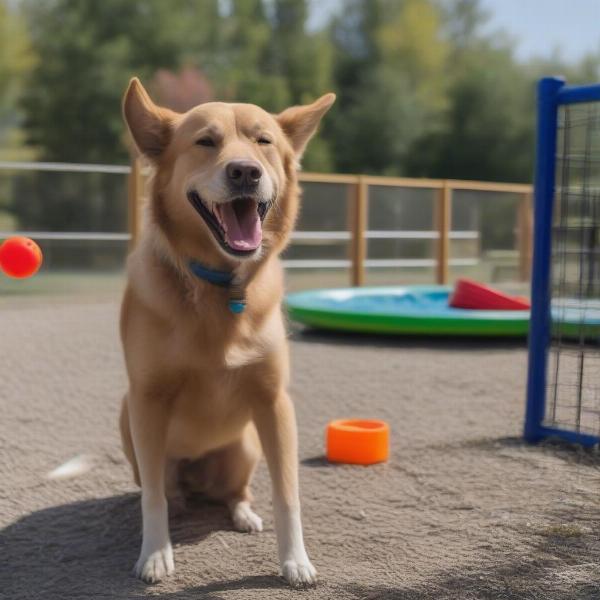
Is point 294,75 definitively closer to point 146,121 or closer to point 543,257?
point 543,257

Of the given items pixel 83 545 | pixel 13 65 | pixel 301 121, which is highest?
pixel 13 65

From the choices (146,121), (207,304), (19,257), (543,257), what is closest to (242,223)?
(207,304)

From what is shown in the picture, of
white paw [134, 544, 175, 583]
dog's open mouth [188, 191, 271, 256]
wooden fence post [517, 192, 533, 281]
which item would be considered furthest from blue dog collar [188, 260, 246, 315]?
wooden fence post [517, 192, 533, 281]

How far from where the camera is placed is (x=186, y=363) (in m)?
2.93

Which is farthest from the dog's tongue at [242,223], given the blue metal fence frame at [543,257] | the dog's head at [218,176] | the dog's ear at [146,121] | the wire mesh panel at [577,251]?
the blue metal fence frame at [543,257]

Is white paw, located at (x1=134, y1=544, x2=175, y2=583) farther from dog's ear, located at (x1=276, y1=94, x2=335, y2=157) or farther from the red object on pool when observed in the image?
the red object on pool

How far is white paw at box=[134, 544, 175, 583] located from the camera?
9.50ft

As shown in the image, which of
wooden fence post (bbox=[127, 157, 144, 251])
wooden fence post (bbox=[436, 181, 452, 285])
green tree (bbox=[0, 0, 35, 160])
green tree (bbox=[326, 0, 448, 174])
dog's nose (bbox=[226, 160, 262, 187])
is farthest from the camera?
green tree (bbox=[326, 0, 448, 174])

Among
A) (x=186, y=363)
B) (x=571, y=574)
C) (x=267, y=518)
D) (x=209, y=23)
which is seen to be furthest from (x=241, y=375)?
(x=209, y=23)

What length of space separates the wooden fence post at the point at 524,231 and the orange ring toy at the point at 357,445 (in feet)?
38.6

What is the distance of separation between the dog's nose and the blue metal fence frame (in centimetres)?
230

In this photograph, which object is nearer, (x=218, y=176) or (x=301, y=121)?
(x=218, y=176)

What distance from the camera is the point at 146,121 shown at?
3068 mm

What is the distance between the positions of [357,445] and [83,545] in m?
1.52
